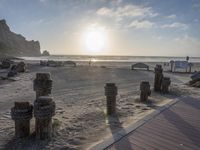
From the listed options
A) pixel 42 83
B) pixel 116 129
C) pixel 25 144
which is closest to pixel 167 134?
pixel 116 129

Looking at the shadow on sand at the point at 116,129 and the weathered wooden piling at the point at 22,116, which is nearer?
the shadow on sand at the point at 116,129

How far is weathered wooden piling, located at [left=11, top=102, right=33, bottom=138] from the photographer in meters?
5.38

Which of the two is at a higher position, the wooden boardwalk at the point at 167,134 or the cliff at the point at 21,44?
the cliff at the point at 21,44

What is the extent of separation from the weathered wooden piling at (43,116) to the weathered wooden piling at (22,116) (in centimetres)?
35

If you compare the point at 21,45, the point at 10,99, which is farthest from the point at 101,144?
the point at 21,45

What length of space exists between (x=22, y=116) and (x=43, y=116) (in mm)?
603

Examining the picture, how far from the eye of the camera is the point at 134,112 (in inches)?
305

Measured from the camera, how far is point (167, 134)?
17.5 feet

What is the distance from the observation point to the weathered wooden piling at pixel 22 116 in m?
5.38

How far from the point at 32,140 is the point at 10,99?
6017 mm

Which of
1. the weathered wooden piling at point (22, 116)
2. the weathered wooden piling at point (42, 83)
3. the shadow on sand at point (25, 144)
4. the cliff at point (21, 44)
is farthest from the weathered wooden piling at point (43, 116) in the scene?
the cliff at point (21, 44)

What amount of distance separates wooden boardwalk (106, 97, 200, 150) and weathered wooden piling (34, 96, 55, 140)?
61.6 inches

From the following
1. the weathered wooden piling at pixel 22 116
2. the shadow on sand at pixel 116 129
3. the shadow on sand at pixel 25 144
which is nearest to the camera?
the shadow on sand at pixel 116 129

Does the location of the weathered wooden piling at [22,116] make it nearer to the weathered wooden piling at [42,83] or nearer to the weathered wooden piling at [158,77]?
the weathered wooden piling at [42,83]
